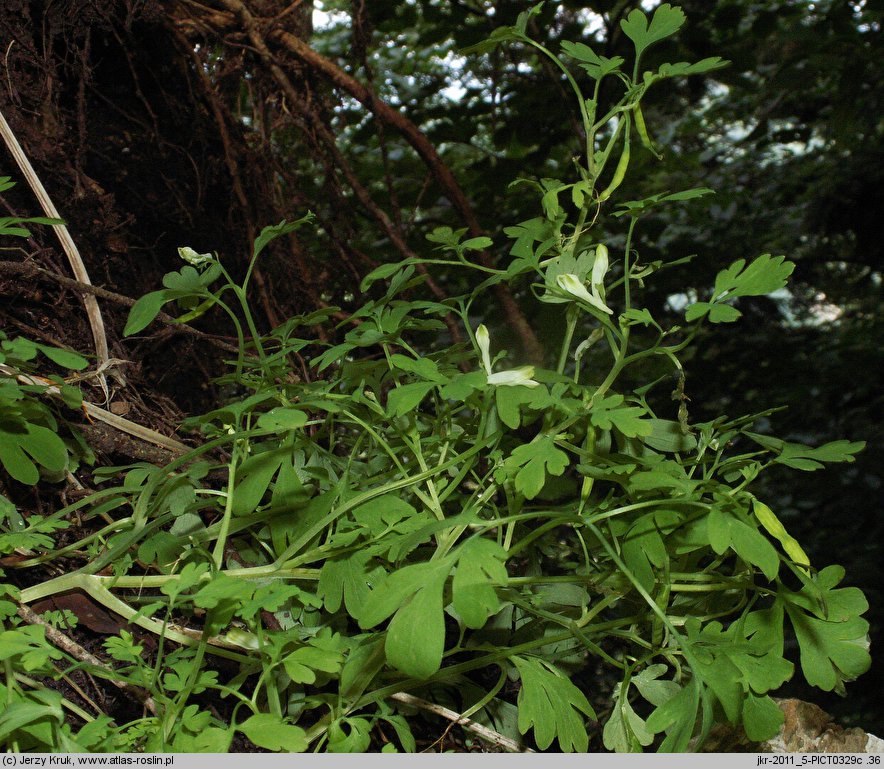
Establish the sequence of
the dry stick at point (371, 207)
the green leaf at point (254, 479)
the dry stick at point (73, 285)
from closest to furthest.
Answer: the green leaf at point (254, 479) → the dry stick at point (73, 285) → the dry stick at point (371, 207)

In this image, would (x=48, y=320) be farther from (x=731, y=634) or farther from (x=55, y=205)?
(x=731, y=634)

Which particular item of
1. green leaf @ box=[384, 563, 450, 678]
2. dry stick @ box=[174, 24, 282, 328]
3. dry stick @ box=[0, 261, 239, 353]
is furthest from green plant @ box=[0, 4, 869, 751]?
dry stick @ box=[174, 24, 282, 328]

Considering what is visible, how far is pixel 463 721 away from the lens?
0.80 meters

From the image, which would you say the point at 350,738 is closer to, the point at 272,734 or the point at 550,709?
the point at 272,734

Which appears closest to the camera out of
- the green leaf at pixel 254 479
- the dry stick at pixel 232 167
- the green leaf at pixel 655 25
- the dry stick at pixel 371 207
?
the green leaf at pixel 254 479

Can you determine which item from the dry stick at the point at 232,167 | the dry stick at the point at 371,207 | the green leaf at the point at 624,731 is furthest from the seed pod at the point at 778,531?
the dry stick at the point at 232,167

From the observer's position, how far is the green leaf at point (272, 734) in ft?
1.96

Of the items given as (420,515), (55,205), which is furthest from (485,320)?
(420,515)

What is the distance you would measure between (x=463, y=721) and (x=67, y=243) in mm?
917

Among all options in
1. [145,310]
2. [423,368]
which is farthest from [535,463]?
[145,310]

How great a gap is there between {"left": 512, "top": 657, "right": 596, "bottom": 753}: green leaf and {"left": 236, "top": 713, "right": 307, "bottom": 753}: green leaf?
214 millimetres

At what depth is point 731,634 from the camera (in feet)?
2.38

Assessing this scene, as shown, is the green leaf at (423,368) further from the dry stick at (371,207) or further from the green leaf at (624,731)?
the dry stick at (371,207)

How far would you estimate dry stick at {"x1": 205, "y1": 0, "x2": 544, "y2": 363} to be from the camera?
1.46 meters
